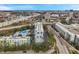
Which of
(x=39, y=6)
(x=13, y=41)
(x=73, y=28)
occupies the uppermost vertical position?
(x=39, y=6)

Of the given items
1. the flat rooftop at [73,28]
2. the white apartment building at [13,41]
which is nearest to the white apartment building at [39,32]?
the white apartment building at [13,41]

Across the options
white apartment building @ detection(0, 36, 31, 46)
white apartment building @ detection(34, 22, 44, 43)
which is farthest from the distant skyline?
white apartment building @ detection(0, 36, 31, 46)

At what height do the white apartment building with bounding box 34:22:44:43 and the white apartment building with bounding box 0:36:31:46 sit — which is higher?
the white apartment building with bounding box 34:22:44:43

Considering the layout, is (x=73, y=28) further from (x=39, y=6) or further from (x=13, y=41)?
(x=13, y=41)

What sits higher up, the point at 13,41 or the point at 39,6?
the point at 39,6

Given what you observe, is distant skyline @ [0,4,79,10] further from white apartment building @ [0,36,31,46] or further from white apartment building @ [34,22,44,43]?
white apartment building @ [0,36,31,46]

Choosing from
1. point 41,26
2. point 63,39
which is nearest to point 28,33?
point 41,26

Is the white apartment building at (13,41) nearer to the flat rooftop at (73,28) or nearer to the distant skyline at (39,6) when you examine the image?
the distant skyline at (39,6)

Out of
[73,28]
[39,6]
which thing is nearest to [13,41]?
[39,6]
